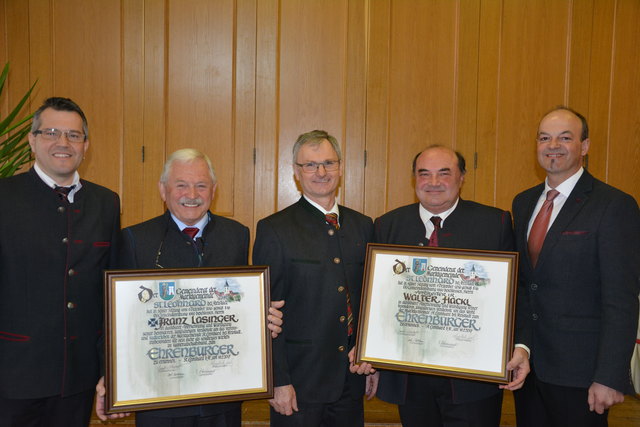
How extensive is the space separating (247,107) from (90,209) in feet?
7.92

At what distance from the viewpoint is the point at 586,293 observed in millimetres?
2145

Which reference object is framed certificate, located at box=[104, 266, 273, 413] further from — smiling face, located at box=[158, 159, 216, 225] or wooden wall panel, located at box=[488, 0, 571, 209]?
wooden wall panel, located at box=[488, 0, 571, 209]

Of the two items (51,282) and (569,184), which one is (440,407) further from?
(51,282)

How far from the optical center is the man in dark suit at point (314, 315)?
2107 mm

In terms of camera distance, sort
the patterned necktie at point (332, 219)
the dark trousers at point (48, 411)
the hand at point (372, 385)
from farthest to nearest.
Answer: the hand at point (372, 385), the patterned necktie at point (332, 219), the dark trousers at point (48, 411)

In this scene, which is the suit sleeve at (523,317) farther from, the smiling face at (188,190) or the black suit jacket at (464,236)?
the smiling face at (188,190)

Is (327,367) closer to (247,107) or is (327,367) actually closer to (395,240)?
(395,240)

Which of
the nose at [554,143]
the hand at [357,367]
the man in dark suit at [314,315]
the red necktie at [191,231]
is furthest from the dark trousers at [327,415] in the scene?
the nose at [554,143]

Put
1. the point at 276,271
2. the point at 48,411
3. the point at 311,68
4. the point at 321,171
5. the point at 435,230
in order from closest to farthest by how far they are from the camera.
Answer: the point at 48,411, the point at 276,271, the point at 321,171, the point at 435,230, the point at 311,68

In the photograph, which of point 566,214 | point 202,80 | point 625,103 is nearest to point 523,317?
point 566,214

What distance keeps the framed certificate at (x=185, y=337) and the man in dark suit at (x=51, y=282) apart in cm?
32

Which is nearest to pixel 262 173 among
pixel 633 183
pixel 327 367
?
pixel 327 367

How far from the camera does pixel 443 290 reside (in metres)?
2.05

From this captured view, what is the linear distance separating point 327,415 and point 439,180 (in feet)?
3.93
